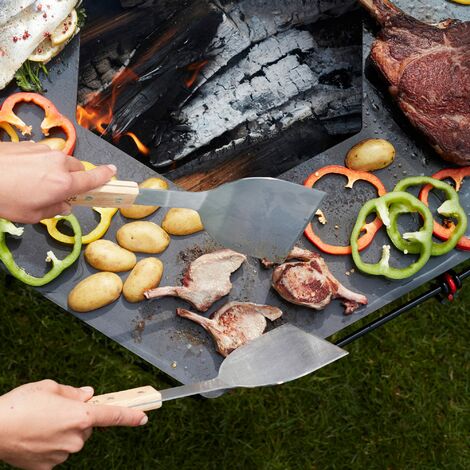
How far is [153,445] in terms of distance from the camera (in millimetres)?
3906

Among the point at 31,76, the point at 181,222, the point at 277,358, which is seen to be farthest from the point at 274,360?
the point at 31,76

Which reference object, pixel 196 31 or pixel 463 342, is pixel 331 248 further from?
pixel 463 342

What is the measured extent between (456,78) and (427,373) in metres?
2.00

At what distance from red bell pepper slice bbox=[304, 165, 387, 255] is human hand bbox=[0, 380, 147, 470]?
122cm

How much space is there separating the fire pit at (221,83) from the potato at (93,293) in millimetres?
599

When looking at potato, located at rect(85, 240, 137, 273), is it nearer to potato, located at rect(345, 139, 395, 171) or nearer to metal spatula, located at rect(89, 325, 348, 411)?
metal spatula, located at rect(89, 325, 348, 411)

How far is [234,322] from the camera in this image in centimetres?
287

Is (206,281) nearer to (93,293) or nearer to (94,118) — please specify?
(93,293)

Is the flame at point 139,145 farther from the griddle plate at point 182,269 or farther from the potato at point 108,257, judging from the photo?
the potato at point 108,257

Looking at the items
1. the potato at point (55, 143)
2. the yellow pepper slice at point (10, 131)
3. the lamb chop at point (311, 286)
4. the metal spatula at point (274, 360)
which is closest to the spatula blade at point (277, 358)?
the metal spatula at point (274, 360)

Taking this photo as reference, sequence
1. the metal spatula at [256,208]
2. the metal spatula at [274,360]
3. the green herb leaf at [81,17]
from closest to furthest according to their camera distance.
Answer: the metal spatula at [256,208] → the metal spatula at [274,360] → the green herb leaf at [81,17]

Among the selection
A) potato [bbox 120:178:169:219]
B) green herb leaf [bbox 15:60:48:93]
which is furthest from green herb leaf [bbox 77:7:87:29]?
potato [bbox 120:178:169:219]

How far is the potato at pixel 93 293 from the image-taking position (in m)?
2.83

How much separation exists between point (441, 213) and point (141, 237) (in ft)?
4.59
